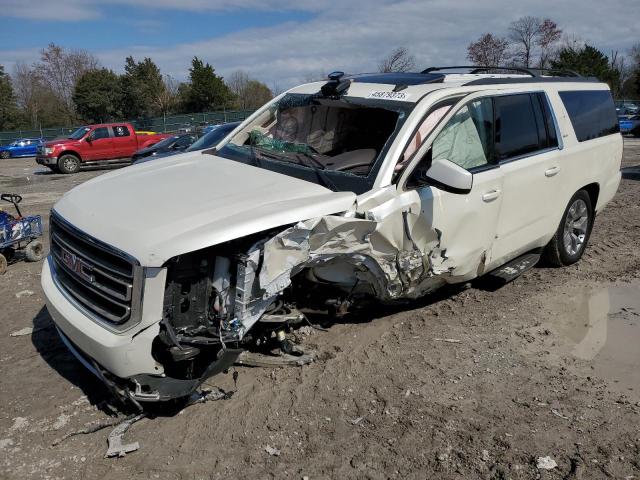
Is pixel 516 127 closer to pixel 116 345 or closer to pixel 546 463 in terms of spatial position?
pixel 546 463

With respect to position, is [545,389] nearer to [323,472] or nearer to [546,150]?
[323,472]

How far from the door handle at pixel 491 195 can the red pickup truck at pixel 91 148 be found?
20.0 m

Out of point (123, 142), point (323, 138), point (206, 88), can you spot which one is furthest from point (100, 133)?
point (206, 88)

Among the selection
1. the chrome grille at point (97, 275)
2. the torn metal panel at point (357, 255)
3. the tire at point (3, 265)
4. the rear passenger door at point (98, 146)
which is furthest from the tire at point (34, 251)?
the rear passenger door at point (98, 146)

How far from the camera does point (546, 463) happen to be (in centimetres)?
297

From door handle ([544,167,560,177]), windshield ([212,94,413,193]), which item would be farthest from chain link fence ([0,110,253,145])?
door handle ([544,167,560,177])

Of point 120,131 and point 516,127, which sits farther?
point 120,131

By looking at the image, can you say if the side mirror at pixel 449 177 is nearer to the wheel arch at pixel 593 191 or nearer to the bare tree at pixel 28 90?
the wheel arch at pixel 593 191

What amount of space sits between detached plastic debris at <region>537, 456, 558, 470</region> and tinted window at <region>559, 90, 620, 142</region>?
3.54m

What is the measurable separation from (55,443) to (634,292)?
17.0ft

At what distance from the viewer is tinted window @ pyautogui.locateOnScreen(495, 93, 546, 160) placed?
460cm

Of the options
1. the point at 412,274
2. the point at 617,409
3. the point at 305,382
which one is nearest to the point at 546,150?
the point at 412,274

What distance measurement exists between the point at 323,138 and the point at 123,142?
19.7 meters

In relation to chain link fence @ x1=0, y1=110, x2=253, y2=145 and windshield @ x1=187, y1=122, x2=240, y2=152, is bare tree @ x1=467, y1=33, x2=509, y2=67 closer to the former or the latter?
chain link fence @ x1=0, y1=110, x2=253, y2=145
